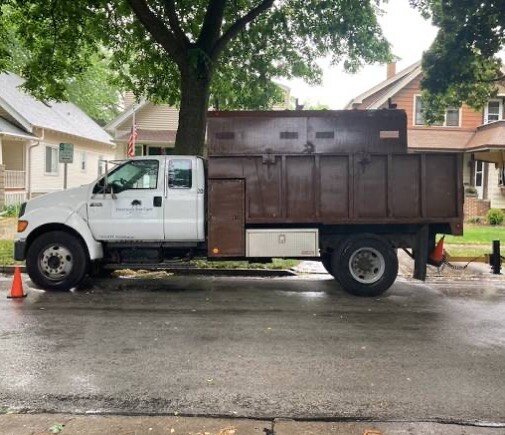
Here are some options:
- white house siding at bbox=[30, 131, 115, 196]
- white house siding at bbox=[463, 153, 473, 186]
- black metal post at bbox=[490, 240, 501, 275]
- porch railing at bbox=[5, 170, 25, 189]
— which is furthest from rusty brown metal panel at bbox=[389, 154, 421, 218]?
white house siding at bbox=[30, 131, 115, 196]

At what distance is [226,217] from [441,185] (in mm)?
3469

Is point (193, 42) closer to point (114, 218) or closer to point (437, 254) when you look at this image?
point (114, 218)

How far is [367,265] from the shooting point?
9.19 m

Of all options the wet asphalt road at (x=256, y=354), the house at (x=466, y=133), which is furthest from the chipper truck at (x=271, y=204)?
the house at (x=466, y=133)

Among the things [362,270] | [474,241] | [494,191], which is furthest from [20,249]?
[494,191]

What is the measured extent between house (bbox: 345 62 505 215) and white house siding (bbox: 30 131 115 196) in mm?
16122

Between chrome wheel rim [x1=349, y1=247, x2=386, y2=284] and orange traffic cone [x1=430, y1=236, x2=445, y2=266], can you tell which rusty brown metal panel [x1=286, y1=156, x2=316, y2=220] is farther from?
orange traffic cone [x1=430, y1=236, x2=445, y2=266]

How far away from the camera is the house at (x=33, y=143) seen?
23953 mm

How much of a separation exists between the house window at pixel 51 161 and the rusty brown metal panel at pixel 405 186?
22.5 metres

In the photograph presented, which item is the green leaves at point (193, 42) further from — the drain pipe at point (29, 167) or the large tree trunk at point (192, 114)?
the drain pipe at point (29, 167)

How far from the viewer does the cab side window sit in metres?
9.24

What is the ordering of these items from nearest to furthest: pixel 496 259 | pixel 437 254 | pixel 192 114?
pixel 437 254 < pixel 496 259 < pixel 192 114

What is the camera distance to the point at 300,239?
9.10 metres

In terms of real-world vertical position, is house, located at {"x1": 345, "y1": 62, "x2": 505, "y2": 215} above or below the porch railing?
above
